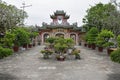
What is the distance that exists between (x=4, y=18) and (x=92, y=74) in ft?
27.0

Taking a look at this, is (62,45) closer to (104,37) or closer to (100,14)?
(104,37)

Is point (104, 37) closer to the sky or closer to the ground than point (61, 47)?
closer to the sky

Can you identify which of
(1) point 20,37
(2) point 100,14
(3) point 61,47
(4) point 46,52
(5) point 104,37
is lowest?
(4) point 46,52

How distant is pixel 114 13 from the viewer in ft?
74.2

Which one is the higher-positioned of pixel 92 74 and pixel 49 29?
pixel 49 29

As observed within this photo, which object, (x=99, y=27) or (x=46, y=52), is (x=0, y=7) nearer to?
(x=46, y=52)

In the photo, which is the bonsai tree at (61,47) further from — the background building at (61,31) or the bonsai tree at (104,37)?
the background building at (61,31)

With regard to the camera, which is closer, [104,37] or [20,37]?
[104,37]

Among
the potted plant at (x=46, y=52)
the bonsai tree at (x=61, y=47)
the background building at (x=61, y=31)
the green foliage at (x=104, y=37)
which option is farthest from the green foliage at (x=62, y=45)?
the background building at (x=61, y=31)

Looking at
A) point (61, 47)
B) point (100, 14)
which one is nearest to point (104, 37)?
point (61, 47)

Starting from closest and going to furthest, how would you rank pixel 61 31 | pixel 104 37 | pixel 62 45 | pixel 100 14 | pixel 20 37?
pixel 62 45 < pixel 104 37 < pixel 20 37 < pixel 100 14 < pixel 61 31

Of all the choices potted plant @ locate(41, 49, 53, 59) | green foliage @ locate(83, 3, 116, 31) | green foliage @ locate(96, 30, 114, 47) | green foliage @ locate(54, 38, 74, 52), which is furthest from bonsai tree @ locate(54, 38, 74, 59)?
green foliage @ locate(83, 3, 116, 31)

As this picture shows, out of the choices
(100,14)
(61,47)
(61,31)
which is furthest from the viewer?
(61,31)

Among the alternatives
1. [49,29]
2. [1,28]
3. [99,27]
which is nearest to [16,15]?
[1,28]
